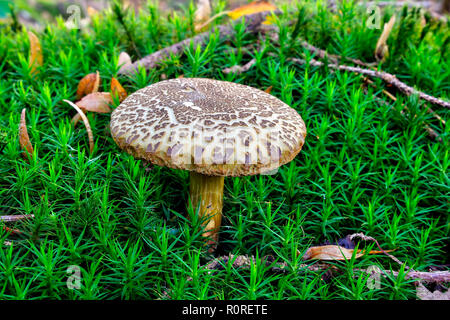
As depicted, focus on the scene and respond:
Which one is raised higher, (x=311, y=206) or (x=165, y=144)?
(x=165, y=144)

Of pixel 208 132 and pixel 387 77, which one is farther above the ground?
pixel 208 132

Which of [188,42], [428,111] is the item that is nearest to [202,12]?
[188,42]

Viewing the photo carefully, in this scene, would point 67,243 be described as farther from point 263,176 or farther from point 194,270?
point 263,176

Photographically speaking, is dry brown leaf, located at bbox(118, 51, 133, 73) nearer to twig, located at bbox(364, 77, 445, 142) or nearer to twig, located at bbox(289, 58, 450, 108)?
twig, located at bbox(289, 58, 450, 108)

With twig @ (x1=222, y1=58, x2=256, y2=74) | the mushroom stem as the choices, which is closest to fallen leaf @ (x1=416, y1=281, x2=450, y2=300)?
the mushroom stem

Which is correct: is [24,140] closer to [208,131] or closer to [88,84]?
[88,84]

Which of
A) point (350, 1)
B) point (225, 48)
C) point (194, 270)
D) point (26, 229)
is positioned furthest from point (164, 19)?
point (194, 270)
